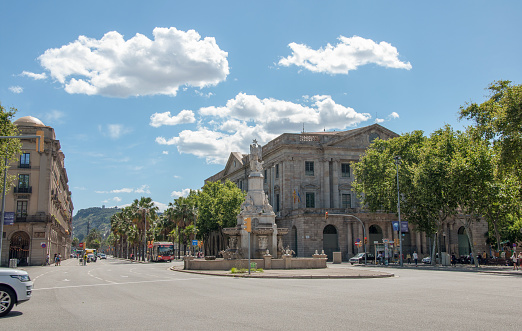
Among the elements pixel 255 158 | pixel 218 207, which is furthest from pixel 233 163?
pixel 255 158

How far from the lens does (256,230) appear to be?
37156 mm

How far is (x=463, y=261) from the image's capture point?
5350cm

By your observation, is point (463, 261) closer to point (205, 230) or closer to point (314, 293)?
point (205, 230)

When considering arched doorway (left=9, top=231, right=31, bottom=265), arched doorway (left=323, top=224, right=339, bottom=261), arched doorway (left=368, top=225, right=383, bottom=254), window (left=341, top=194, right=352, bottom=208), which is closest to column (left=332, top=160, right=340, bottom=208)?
window (left=341, top=194, right=352, bottom=208)

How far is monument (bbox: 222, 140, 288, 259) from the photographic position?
37594 millimetres

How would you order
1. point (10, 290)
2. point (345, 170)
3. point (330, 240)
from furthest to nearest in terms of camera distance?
point (345, 170)
point (330, 240)
point (10, 290)

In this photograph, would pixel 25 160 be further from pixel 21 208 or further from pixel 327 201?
pixel 327 201

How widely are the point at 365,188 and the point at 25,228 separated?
39.6 metres

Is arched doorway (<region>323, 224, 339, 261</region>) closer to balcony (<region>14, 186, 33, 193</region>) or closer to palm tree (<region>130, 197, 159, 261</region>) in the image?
palm tree (<region>130, 197, 159, 261</region>)

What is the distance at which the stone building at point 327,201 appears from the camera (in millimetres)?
65312

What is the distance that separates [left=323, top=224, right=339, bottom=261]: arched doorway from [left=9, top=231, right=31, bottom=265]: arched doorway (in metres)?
36.8

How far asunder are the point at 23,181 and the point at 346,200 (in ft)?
138

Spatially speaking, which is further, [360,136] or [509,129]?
[360,136]

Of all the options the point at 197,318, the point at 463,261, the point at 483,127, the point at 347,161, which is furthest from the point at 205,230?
the point at 197,318
